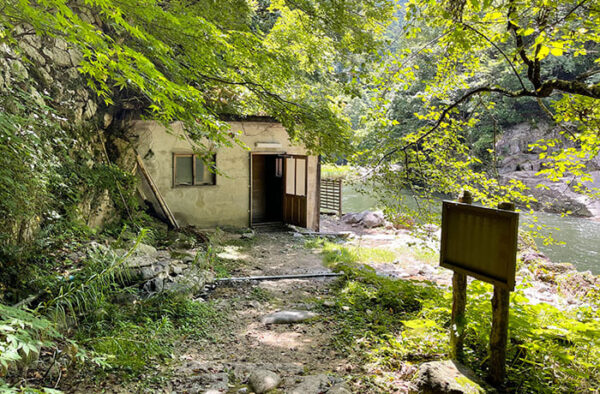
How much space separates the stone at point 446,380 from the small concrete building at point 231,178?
22.9 ft

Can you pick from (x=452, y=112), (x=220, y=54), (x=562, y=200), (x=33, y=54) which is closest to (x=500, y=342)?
(x=452, y=112)

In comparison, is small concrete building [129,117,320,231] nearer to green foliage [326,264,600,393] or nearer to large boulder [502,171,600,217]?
green foliage [326,264,600,393]

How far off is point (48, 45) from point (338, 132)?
509 cm

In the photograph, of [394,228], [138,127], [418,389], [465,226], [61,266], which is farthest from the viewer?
[394,228]

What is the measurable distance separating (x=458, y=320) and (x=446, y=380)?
0.72 m

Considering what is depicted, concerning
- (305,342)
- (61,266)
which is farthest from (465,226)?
(61,266)

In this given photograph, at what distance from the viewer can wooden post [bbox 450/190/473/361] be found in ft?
11.1

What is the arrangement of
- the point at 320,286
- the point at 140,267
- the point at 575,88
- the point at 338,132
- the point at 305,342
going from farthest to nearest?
the point at 338,132
the point at 320,286
the point at 140,267
the point at 305,342
the point at 575,88

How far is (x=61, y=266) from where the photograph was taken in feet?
15.4

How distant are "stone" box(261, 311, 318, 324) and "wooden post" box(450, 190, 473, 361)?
6.59 feet

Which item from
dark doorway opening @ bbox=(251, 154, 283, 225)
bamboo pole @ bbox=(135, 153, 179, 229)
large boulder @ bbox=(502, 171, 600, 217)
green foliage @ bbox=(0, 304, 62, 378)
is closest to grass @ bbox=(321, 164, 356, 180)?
dark doorway opening @ bbox=(251, 154, 283, 225)

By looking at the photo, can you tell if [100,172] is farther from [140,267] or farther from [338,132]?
[338,132]

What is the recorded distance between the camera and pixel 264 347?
14.1 feet

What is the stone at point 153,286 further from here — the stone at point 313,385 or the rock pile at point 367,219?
the rock pile at point 367,219
